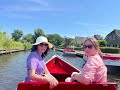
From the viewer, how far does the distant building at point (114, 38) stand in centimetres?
6321

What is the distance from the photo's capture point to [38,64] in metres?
5.11

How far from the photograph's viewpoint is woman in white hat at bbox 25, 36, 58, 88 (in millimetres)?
4576

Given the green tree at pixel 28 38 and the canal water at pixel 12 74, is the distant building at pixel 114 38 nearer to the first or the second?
the canal water at pixel 12 74

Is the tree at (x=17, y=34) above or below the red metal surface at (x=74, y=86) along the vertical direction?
above

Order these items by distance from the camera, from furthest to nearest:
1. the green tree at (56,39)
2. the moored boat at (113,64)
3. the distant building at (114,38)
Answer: the green tree at (56,39) < the distant building at (114,38) < the moored boat at (113,64)

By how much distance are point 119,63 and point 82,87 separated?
52.2 feet

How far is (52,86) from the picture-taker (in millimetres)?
4422

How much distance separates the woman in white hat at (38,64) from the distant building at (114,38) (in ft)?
192

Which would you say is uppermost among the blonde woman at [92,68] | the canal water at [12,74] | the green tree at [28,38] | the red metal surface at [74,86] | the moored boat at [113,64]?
the green tree at [28,38]

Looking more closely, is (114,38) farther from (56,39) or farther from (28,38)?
(28,38)

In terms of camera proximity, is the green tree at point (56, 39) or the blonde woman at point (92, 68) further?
the green tree at point (56, 39)

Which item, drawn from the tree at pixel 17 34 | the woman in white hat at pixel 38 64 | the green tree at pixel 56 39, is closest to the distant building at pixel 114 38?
the woman in white hat at pixel 38 64

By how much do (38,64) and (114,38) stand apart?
6141 centimetres

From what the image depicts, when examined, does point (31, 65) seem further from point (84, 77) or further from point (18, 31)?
point (18, 31)
